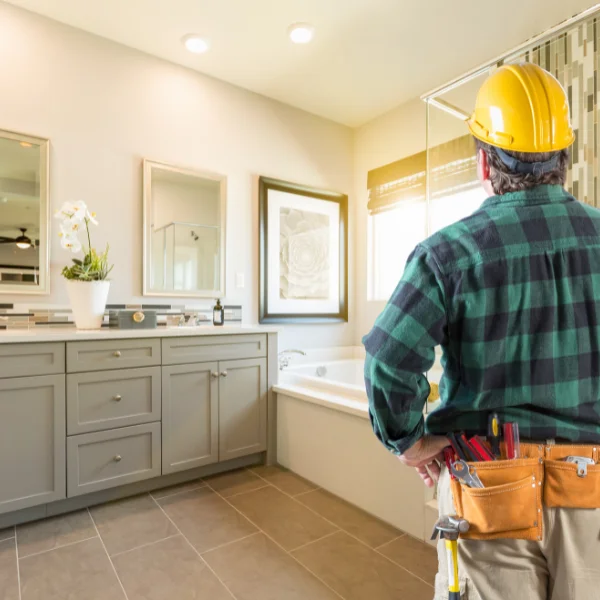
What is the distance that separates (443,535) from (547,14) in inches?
112

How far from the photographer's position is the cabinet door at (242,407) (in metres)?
2.55

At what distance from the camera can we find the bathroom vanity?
1929mm

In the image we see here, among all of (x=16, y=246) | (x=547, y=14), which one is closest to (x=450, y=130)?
(x=547, y=14)

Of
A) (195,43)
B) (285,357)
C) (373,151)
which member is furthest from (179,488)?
(373,151)

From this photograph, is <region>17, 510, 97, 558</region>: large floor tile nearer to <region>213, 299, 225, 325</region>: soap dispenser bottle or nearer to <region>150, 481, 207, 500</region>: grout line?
<region>150, 481, 207, 500</region>: grout line

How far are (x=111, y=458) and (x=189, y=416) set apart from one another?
0.44 m

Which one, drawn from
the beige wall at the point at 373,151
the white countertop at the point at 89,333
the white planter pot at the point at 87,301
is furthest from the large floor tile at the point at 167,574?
the beige wall at the point at 373,151

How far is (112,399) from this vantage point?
7.10 feet

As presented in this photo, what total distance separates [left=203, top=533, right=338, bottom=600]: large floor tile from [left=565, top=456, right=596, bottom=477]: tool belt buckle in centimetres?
118

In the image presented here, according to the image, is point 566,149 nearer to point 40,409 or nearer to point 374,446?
point 374,446

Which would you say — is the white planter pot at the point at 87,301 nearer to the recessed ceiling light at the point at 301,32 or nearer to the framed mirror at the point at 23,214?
the framed mirror at the point at 23,214

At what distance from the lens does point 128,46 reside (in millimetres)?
2729

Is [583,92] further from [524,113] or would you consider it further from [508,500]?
[508,500]

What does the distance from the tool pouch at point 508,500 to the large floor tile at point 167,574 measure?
1198 mm
